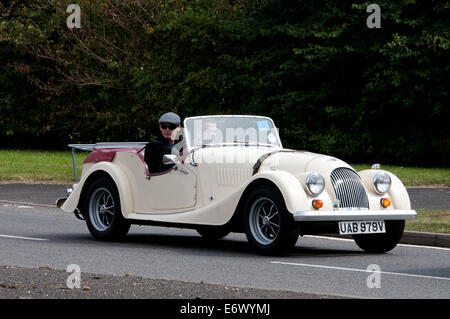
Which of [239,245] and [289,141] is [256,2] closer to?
[289,141]

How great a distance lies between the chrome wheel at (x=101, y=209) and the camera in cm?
1249

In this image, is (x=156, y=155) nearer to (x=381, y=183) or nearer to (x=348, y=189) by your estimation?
(x=348, y=189)

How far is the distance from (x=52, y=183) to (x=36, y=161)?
242 inches

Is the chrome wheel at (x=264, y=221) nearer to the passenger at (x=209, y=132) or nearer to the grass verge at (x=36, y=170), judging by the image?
the passenger at (x=209, y=132)

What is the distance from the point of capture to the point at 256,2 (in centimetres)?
3581

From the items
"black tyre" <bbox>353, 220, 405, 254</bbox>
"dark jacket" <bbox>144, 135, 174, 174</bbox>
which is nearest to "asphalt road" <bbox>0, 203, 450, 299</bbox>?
"black tyre" <bbox>353, 220, 405, 254</bbox>

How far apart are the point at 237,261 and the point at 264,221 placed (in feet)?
2.09

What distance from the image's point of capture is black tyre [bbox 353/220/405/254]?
1133cm

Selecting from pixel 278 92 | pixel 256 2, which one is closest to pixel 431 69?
pixel 278 92

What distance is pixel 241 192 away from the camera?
10953mm

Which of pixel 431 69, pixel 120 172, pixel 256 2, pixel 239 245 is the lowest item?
pixel 239 245

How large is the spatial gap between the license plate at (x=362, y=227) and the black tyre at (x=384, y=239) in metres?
0.35

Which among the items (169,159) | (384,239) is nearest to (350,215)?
(384,239)
